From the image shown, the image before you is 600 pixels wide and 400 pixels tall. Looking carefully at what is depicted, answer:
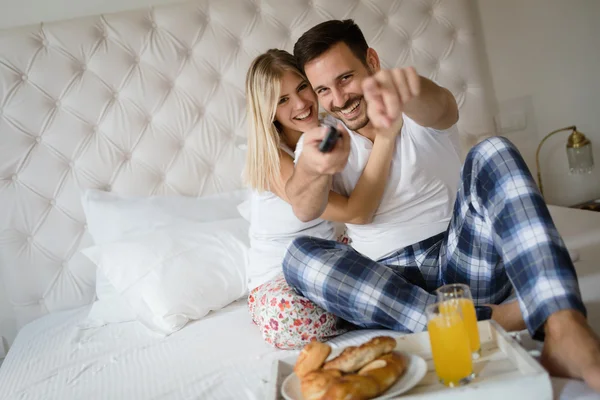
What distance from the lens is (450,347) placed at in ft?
3.55

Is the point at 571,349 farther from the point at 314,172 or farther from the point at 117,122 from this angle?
the point at 117,122

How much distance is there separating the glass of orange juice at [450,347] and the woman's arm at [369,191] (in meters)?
0.61

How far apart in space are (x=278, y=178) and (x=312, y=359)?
833 mm

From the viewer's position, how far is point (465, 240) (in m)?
1.47

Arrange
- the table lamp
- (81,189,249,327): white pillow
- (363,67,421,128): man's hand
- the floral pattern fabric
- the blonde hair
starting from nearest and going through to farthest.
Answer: (363,67,421,128): man's hand
the floral pattern fabric
the blonde hair
(81,189,249,327): white pillow
the table lamp

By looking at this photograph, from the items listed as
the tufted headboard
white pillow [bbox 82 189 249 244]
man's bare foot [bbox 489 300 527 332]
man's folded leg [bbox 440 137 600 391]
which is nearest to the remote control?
man's folded leg [bbox 440 137 600 391]

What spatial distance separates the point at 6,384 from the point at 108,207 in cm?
71

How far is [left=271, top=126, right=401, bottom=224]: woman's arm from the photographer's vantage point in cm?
169

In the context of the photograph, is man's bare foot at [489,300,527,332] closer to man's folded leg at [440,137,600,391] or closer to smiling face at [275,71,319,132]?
man's folded leg at [440,137,600,391]

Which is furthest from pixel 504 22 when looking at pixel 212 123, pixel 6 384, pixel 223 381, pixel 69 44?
pixel 6 384

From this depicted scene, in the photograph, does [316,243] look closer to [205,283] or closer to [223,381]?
[223,381]

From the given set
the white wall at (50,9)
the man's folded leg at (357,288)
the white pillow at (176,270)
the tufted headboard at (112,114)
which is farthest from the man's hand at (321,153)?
the white wall at (50,9)

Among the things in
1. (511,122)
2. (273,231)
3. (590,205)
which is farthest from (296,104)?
(590,205)

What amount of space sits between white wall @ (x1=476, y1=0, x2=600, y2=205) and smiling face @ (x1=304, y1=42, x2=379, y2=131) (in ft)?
3.96
